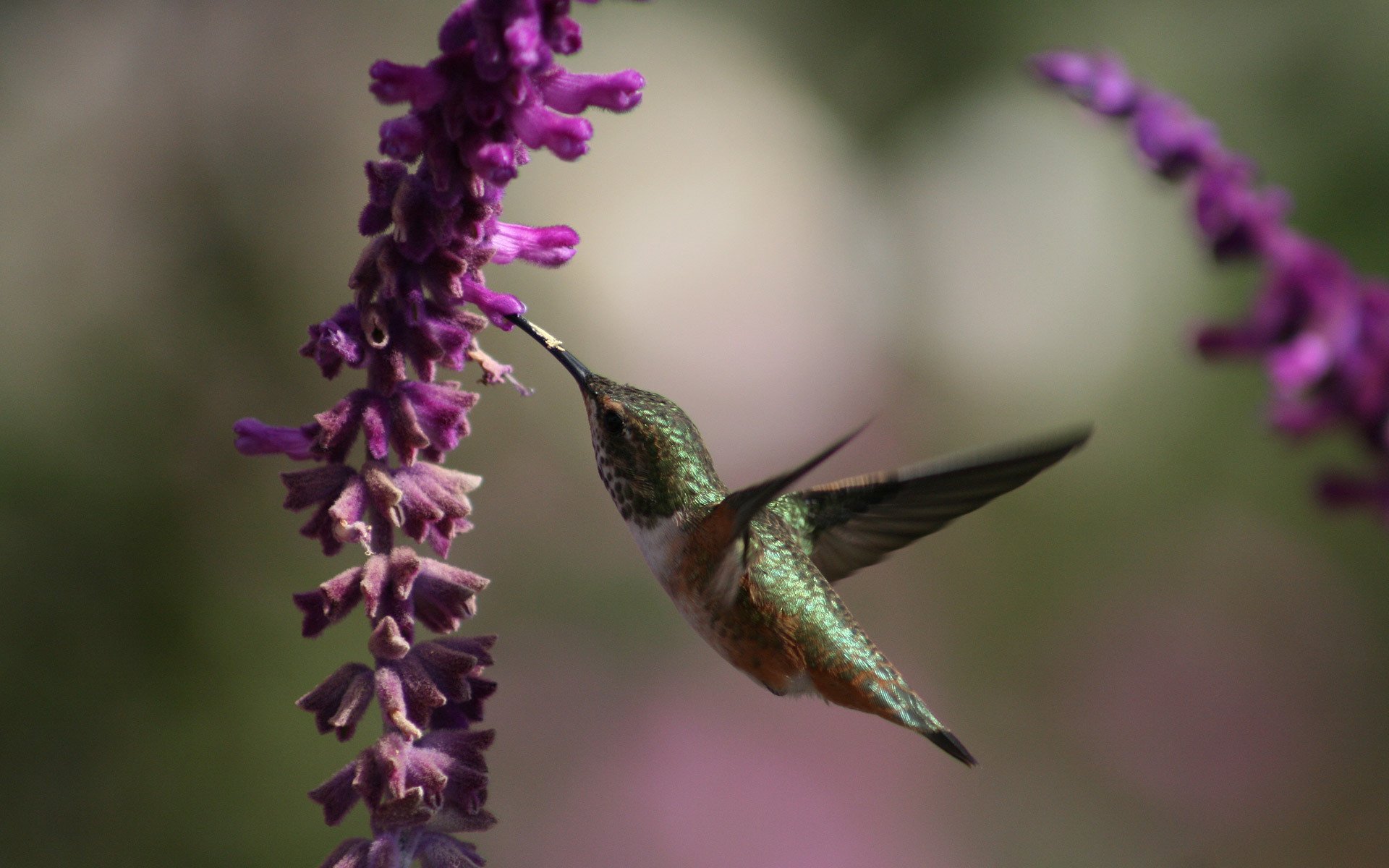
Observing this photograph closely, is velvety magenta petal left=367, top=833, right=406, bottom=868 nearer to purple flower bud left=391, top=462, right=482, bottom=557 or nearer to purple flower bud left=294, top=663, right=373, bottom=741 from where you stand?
purple flower bud left=294, top=663, right=373, bottom=741

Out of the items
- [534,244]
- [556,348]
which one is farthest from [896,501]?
[534,244]

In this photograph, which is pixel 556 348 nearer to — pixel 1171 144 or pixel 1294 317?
pixel 1171 144

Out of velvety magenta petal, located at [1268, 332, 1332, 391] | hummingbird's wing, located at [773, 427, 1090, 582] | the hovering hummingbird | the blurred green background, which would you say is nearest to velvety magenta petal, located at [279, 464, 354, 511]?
the hovering hummingbird

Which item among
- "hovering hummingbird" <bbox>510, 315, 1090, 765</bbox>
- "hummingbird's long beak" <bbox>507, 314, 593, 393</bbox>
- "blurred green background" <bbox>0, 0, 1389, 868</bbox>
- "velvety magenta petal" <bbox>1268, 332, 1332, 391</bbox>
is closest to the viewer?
"velvety magenta petal" <bbox>1268, 332, 1332, 391</bbox>

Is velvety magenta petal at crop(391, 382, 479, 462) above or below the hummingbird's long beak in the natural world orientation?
below

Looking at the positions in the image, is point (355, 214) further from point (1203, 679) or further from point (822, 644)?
point (1203, 679)

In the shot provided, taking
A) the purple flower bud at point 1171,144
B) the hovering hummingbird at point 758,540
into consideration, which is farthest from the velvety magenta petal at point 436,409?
the purple flower bud at point 1171,144

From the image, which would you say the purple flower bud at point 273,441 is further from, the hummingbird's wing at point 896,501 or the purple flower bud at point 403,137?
the hummingbird's wing at point 896,501

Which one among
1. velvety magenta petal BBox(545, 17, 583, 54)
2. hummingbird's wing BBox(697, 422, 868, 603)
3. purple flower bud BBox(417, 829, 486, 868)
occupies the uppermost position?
velvety magenta petal BBox(545, 17, 583, 54)
